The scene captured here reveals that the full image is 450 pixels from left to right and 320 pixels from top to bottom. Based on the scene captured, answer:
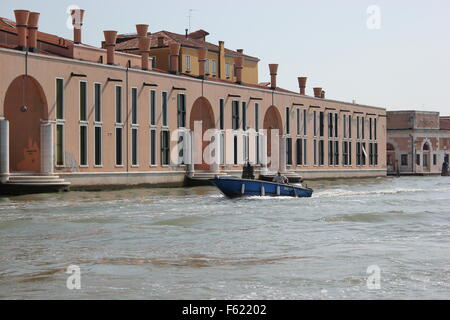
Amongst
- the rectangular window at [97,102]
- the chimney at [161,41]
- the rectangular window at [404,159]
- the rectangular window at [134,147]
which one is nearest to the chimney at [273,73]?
the chimney at [161,41]

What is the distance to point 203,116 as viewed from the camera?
185 ft

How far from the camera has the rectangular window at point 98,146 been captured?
45531 mm

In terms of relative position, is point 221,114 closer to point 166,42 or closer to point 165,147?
→ point 165,147

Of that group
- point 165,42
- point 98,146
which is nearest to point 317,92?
point 165,42

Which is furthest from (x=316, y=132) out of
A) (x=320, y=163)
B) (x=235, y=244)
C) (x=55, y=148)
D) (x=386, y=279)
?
(x=386, y=279)

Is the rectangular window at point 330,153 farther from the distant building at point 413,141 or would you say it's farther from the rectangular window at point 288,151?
the distant building at point 413,141

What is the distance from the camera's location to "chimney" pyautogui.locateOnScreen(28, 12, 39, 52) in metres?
41.7

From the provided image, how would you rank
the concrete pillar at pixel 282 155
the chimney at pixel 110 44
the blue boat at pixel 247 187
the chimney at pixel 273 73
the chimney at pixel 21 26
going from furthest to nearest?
1. the chimney at pixel 273 73
2. the concrete pillar at pixel 282 155
3. the chimney at pixel 110 44
4. the chimney at pixel 21 26
5. the blue boat at pixel 247 187

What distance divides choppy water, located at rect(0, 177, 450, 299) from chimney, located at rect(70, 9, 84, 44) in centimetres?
1761

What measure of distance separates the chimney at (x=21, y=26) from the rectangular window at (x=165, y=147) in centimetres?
1217

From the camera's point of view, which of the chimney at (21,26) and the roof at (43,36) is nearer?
the chimney at (21,26)

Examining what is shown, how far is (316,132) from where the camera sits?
69562 millimetres
